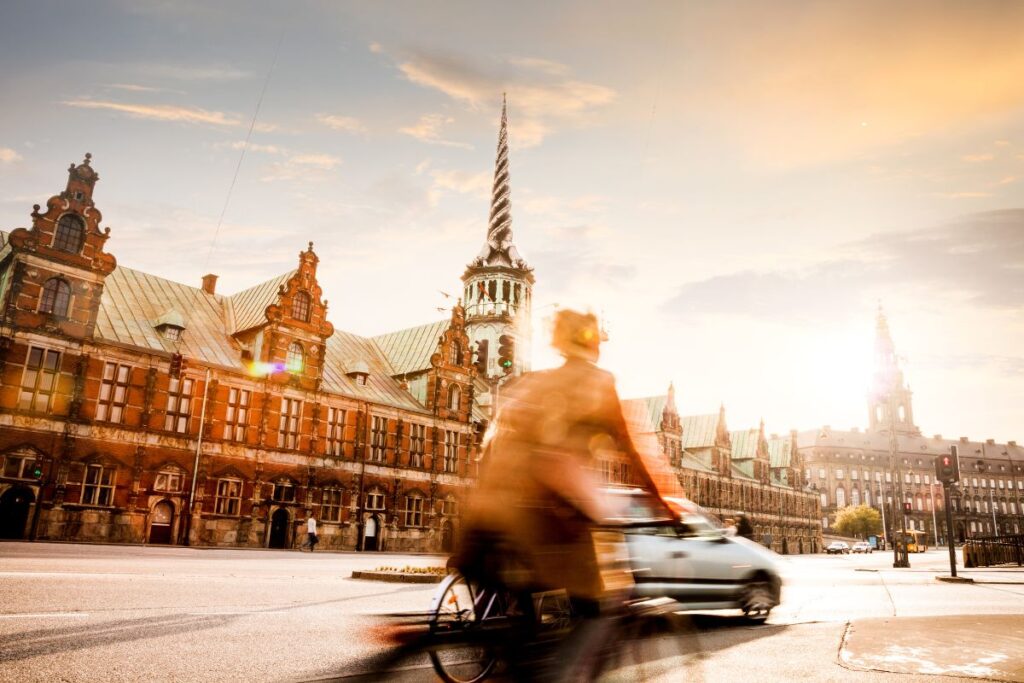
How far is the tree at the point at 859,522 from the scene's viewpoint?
10381 cm

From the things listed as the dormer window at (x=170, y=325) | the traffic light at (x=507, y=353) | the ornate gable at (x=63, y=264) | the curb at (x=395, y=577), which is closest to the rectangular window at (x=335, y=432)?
the dormer window at (x=170, y=325)

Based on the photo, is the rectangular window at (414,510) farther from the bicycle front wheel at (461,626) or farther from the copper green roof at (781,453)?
the copper green roof at (781,453)

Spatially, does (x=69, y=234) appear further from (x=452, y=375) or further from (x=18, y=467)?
(x=452, y=375)

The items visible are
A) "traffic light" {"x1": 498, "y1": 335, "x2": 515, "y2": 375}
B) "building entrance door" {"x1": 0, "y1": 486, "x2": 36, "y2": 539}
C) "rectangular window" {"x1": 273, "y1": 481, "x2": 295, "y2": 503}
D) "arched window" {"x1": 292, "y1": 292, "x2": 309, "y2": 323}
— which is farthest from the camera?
"arched window" {"x1": 292, "y1": 292, "x2": 309, "y2": 323}

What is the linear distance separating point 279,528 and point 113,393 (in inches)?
410

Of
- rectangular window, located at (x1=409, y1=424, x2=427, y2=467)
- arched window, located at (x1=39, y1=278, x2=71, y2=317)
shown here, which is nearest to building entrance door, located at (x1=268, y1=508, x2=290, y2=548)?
rectangular window, located at (x1=409, y1=424, x2=427, y2=467)

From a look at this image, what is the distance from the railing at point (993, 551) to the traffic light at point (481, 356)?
38.2 metres

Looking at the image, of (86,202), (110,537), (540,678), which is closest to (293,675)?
(540,678)

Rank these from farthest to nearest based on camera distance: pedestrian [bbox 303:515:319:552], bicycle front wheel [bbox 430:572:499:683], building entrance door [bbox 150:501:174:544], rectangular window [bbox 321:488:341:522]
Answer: rectangular window [bbox 321:488:341:522], pedestrian [bbox 303:515:319:552], building entrance door [bbox 150:501:174:544], bicycle front wheel [bbox 430:572:499:683]

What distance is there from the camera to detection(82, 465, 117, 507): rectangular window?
2853cm

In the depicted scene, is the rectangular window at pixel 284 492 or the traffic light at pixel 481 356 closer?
the rectangular window at pixel 284 492

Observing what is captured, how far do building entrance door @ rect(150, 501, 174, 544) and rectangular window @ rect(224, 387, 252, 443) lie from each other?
4.16 m

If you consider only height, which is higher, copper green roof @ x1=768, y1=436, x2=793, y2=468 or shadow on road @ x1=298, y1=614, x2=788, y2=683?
copper green roof @ x1=768, y1=436, x2=793, y2=468

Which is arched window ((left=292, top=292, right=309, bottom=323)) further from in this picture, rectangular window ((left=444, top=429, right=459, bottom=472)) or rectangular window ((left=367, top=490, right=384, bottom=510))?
rectangular window ((left=444, top=429, right=459, bottom=472))
